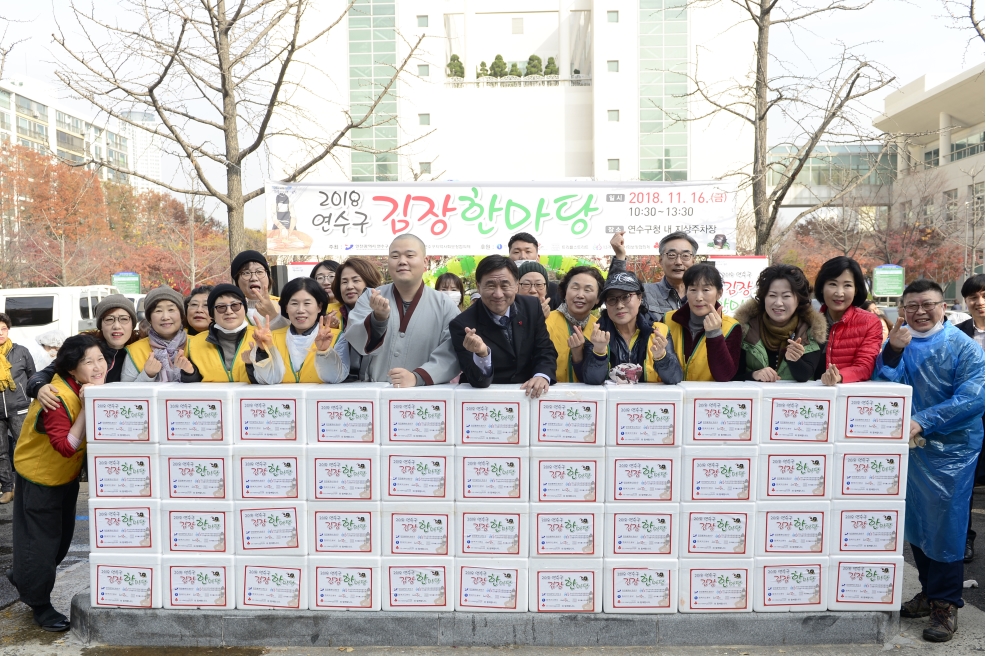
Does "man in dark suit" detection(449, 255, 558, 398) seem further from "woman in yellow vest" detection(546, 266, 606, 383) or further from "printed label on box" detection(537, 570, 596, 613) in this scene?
"printed label on box" detection(537, 570, 596, 613)

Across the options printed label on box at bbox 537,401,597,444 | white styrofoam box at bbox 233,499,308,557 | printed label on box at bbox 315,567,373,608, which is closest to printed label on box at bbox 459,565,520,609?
printed label on box at bbox 315,567,373,608

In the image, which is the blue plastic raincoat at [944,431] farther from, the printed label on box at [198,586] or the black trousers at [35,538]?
the black trousers at [35,538]

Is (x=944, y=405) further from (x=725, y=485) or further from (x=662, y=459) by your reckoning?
(x=662, y=459)

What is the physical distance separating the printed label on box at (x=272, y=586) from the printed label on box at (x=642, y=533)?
1687mm

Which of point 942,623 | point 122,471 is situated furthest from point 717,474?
point 122,471

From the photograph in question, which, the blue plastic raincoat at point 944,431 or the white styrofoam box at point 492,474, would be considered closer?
the white styrofoam box at point 492,474

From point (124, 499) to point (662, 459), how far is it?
281 cm

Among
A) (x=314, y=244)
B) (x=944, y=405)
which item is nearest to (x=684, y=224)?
(x=314, y=244)

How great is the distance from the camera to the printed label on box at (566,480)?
377 cm

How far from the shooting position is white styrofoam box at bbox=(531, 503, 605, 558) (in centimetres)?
379

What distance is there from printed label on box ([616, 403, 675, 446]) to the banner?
5.14m

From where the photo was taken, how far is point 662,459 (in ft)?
12.3

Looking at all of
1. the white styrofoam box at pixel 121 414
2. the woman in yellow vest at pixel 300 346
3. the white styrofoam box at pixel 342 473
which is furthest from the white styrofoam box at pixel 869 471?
the white styrofoam box at pixel 121 414

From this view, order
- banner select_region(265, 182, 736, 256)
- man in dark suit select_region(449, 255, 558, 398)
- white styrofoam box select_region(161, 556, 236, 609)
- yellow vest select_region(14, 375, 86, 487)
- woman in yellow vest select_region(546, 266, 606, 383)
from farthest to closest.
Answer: banner select_region(265, 182, 736, 256), woman in yellow vest select_region(546, 266, 606, 383), yellow vest select_region(14, 375, 86, 487), white styrofoam box select_region(161, 556, 236, 609), man in dark suit select_region(449, 255, 558, 398)
